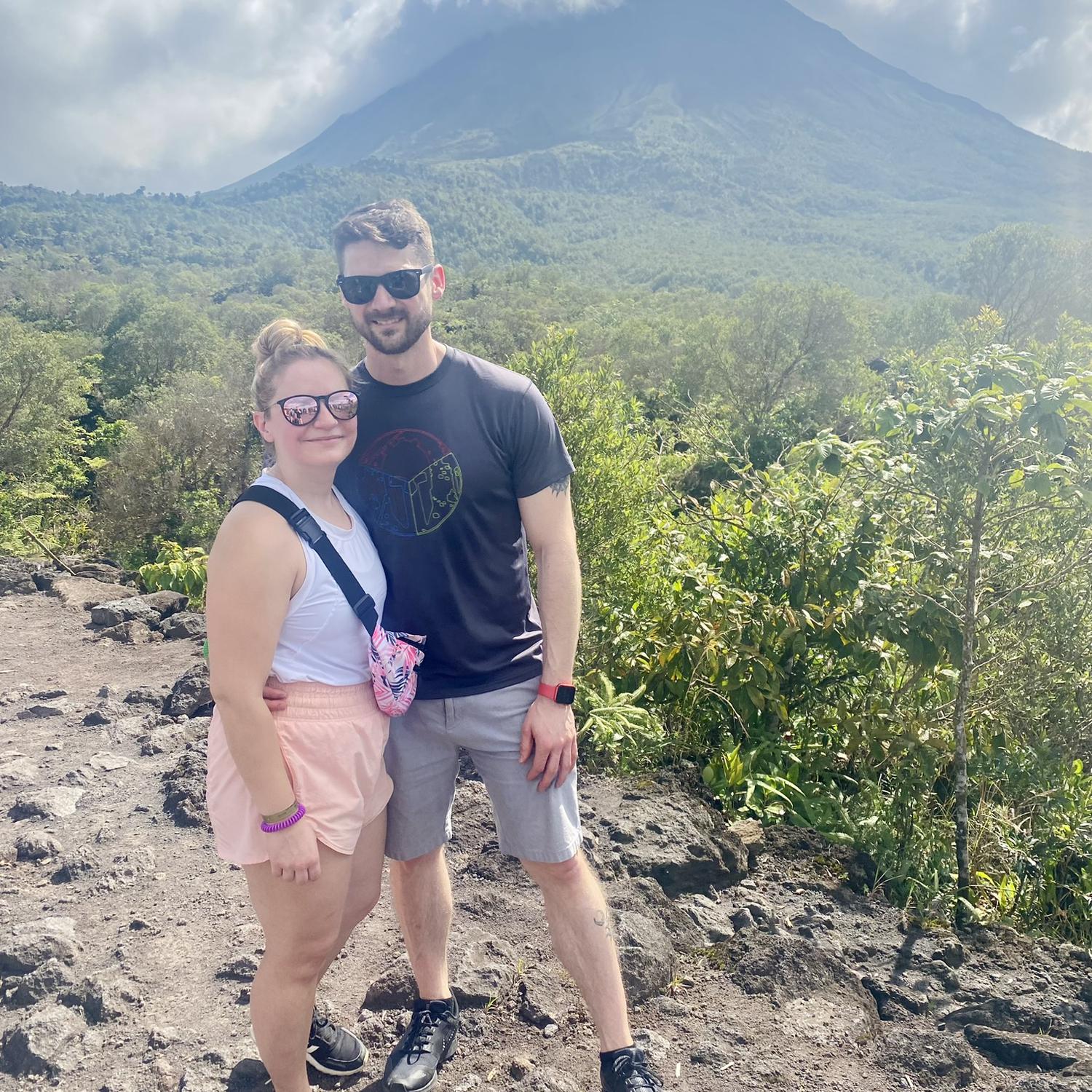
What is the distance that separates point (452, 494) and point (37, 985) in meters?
2.01

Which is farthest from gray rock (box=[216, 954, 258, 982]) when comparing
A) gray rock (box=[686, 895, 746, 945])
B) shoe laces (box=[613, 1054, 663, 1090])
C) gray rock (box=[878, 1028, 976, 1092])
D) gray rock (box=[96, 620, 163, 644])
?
gray rock (box=[96, 620, 163, 644])

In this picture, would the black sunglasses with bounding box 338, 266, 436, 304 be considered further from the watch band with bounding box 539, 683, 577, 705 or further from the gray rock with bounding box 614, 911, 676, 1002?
the gray rock with bounding box 614, 911, 676, 1002

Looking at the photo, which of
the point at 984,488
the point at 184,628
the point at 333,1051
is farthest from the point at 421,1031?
the point at 184,628

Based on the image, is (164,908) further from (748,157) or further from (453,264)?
(748,157)

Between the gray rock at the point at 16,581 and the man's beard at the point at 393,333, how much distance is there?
732 centimetres

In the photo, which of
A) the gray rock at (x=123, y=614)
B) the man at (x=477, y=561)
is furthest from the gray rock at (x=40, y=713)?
the man at (x=477, y=561)

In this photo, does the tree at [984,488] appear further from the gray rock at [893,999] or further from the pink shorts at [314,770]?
the pink shorts at [314,770]

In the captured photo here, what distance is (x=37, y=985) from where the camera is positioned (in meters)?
2.71

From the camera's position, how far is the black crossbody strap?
188cm

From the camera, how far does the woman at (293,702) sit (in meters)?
1.80

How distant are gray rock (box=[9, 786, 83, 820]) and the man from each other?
7.70 ft

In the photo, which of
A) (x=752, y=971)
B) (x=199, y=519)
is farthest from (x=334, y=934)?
(x=199, y=519)

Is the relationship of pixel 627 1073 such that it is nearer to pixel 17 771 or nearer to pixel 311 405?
pixel 311 405

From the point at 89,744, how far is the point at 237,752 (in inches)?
134
